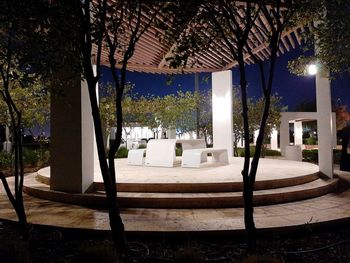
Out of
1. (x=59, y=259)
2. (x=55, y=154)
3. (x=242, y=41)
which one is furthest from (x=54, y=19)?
(x=55, y=154)

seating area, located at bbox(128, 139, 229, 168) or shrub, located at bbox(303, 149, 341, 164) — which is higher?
seating area, located at bbox(128, 139, 229, 168)

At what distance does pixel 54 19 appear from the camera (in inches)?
146

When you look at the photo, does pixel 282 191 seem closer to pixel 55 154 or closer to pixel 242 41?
pixel 242 41

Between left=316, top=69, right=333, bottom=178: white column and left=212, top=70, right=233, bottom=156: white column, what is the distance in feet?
15.4

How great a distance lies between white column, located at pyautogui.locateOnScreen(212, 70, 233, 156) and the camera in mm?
12828

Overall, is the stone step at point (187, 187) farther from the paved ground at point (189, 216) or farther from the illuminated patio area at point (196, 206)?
the paved ground at point (189, 216)

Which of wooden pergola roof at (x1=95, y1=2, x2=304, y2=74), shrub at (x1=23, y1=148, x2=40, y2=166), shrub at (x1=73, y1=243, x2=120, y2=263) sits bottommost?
shrub at (x1=73, y1=243, x2=120, y2=263)

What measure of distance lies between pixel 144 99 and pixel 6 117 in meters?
8.47

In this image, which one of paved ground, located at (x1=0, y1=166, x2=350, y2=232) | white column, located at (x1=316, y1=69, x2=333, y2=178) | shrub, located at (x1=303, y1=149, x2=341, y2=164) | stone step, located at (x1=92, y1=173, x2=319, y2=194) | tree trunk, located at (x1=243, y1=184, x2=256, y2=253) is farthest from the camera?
shrub, located at (x1=303, y1=149, x2=341, y2=164)

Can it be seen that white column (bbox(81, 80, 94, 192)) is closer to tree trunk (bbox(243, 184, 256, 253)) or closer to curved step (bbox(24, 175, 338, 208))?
curved step (bbox(24, 175, 338, 208))

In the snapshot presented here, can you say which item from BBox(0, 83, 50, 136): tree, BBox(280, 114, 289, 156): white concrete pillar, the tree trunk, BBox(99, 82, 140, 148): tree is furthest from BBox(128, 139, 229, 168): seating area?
BBox(280, 114, 289, 156): white concrete pillar

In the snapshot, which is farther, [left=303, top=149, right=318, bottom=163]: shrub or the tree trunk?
[left=303, top=149, right=318, bottom=163]: shrub

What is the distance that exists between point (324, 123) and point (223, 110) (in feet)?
16.9

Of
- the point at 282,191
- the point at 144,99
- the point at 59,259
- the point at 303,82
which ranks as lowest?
the point at 59,259
